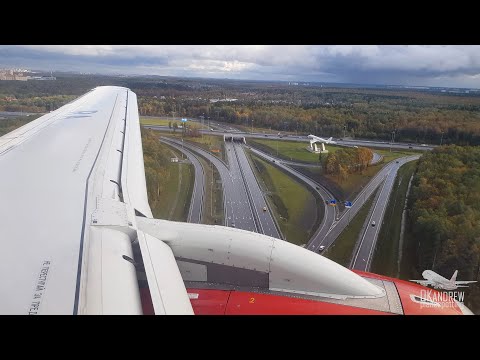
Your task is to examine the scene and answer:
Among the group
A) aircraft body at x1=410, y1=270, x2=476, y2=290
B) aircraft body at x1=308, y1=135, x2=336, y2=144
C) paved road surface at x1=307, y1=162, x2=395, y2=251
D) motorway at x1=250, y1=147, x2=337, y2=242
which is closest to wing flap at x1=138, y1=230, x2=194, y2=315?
paved road surface at x1=307, y1=162, x2=395, y2=251

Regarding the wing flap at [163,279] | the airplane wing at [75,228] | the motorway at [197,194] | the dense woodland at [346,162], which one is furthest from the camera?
the dense woodland at [346,162]

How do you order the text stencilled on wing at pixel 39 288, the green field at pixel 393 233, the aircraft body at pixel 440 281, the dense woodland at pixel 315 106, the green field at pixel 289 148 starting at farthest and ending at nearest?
the green field at pixel 289 148, the dense woodland at pixel 315 106, the green field at pixel 393 233, the aircraft body at pixel 440 281, the text stencilled on wing at pixel 39 288

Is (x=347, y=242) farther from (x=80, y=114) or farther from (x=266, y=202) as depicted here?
(x=80, y=114)

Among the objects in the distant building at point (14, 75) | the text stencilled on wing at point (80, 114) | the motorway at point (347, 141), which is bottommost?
the motorway at point (347, 141)

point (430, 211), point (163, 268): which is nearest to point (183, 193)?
point (163, 268)

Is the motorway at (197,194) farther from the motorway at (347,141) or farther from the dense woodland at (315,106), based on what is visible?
the dense woodland at (315,106)

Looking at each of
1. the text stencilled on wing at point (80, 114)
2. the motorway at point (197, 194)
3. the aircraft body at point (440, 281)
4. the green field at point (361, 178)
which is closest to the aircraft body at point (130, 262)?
the aircraft body at point (440, 281)

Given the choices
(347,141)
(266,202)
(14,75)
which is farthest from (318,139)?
(14,75)
